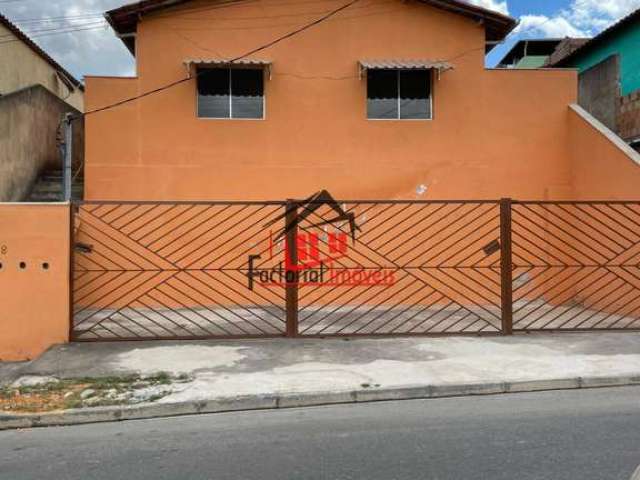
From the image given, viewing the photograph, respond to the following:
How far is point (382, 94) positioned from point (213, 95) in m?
3.57

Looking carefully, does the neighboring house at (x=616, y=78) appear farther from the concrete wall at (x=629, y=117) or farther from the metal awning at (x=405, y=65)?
the metal awning at (x=405, y=65)

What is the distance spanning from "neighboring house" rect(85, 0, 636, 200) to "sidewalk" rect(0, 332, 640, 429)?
15.0 ft

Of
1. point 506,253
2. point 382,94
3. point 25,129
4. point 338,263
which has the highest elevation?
point 382,94

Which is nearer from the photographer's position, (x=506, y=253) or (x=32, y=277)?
(x=32, y=277)

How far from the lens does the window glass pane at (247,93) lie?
12.1m

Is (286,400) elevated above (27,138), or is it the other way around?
(27,138)

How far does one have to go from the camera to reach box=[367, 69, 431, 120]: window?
12.4m

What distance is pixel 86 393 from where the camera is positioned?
5973 millimetres

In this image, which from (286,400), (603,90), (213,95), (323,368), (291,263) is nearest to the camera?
(286,400)

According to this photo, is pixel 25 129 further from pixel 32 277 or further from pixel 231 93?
pixel 32 277

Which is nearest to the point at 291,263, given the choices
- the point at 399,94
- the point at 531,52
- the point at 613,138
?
the point at 399,94

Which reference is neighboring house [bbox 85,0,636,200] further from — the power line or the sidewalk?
the sidewalk

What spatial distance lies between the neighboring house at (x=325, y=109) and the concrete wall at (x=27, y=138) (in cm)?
170

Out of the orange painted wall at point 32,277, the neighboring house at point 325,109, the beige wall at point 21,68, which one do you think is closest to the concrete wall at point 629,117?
the neighboring house at point 325,109
